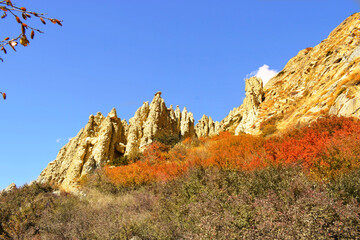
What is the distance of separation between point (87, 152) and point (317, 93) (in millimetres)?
21485

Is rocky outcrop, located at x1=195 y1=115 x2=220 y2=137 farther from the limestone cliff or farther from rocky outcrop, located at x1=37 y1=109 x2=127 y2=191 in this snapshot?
rocky outcrop, located at x1=37 y1=109 x2=127 y2=191

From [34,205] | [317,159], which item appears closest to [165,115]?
[34,205]

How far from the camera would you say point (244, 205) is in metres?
5.66

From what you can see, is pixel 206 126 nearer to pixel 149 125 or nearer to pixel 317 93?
pixel 149 125

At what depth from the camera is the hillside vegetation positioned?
4.79 meters

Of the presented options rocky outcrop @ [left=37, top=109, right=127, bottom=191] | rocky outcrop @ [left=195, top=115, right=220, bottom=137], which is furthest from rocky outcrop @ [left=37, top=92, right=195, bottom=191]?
rocky outcrop @ [left=195, top=115, right=220, bottom=137]

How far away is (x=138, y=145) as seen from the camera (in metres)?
22.5

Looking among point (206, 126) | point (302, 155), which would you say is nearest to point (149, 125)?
point (302, 155)

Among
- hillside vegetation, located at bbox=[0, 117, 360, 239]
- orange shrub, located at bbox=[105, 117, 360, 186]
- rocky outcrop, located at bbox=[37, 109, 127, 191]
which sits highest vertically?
rocky outcrop, located at bbox=[37, 109, 127, 191]

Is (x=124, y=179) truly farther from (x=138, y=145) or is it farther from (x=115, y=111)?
(x=115, y=111)

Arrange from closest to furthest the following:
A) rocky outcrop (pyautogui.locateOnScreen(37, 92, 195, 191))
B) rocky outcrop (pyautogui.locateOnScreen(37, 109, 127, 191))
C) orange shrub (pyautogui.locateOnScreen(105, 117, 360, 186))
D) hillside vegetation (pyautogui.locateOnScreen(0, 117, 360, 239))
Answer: hillside vegetation (pyautogui.locateOnScreen(0, 117, 360, 239))
orange shrub (pyautogui.locateOnScreen(105, 117, 360, 186))
rocky outcrop (pyautogui.locateOnScreen(37, 109, 127, 191))
rocky outcrop (pyautogui.locateOnScreen(37, 92, 195, 191))

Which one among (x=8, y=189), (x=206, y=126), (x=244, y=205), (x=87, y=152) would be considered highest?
(x=206, y=126)

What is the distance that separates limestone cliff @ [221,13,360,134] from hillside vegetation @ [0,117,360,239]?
3.34 m

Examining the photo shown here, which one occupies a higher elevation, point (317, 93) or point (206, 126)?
point (206, 126)
